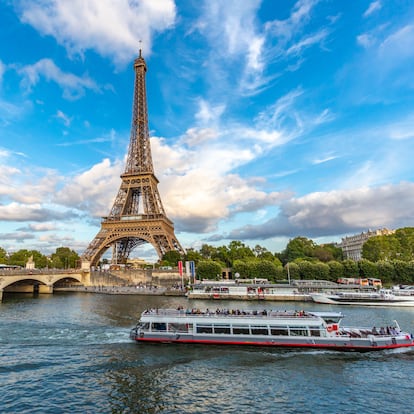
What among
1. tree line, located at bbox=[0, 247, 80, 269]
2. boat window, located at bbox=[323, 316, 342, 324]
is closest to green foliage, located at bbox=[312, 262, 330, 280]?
boat window, located at bbox=[323, 316, 342, 324]

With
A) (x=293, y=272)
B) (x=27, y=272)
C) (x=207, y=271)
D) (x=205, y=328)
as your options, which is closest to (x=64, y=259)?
(x=27, y=272)

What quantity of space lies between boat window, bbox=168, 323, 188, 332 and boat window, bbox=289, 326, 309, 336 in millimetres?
8625

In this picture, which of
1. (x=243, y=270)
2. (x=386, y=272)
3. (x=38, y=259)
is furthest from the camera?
(x=38, y=259)

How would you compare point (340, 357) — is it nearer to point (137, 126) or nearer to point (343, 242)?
point (137, 126)

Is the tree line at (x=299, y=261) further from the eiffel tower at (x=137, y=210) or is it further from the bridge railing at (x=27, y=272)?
the bridge railing at (x=27, y=272)

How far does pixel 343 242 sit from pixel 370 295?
130 m

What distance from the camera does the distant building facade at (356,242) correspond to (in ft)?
473

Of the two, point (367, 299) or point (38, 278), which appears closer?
point (367, 299)

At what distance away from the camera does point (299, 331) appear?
24.5 m

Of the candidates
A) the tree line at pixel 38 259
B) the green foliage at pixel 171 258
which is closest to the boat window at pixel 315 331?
the green foliage at pixel 171 258

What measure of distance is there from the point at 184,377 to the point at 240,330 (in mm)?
8284

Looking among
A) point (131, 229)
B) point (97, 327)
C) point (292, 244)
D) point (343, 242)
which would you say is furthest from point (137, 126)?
point (343, 242)

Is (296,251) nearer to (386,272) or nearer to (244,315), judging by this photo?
(386,272)

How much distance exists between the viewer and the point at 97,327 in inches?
1159
